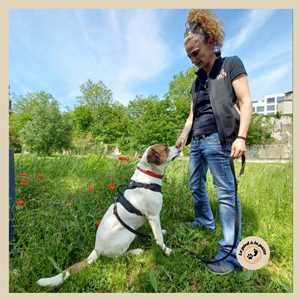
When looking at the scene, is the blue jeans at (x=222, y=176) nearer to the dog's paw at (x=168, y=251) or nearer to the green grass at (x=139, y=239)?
the green grass at (x=139, y=239)

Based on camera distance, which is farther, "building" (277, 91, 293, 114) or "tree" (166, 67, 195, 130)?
"tree" (166, 67, 195, 130)

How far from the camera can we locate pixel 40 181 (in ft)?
8.61

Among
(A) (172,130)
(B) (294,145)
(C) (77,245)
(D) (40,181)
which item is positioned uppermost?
(A) (172,130)

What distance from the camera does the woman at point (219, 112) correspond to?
1610 mm

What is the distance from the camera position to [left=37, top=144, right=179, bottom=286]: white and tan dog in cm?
174

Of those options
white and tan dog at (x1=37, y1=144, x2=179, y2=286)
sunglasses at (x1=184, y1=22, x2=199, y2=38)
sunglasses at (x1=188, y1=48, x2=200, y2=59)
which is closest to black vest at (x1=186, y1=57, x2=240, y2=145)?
sunglasses at (x1=188, y1=48, x2=200, y2=59)

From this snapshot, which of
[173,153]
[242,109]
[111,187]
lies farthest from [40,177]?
[242,109]

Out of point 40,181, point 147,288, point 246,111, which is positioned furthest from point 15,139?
point 246,111

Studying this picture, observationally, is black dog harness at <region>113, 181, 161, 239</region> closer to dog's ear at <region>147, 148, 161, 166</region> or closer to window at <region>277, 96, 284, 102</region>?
dog's ear at <region>147, 148, 161, 166</region>

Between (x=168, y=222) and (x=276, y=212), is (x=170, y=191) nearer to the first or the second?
(x=168, y=222)

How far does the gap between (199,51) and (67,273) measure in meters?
1.70

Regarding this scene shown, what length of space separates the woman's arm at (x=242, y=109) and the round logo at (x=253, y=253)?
0.70m

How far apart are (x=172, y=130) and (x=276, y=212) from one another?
115cm

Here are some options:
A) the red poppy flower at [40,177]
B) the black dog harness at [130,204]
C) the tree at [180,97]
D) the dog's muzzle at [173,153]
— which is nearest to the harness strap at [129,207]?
the black dog harness at [130,204]
